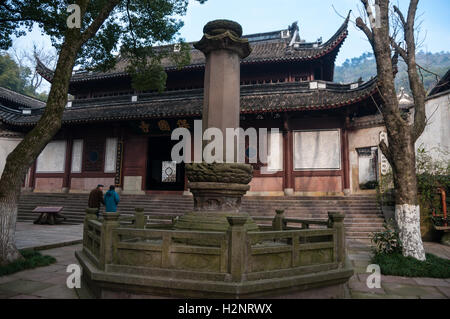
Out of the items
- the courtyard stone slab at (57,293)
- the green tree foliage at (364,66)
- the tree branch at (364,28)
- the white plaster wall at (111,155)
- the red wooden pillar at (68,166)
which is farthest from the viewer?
the green tree foliage at (364,66)

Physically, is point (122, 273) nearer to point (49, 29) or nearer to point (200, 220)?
point (200, 220)

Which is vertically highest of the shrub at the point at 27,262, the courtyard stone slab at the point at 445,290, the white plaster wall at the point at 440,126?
the white plaster wall at the point at 440,126

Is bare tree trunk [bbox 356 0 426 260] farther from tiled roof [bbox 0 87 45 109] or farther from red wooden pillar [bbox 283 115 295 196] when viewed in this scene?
tiled roof [bbox 0 87 45 109]

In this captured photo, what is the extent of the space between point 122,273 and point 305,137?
11.4 m

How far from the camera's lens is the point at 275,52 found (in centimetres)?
1670

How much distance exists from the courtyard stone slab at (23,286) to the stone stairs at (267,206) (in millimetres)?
7361

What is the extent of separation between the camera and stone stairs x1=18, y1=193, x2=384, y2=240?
Result: 33.9ft

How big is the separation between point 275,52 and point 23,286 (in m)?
15.4

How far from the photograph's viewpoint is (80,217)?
1266 cm

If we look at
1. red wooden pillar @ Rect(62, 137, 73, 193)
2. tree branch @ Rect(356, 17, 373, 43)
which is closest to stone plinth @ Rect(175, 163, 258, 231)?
tree branch @ Rect(356, 17, 373, 43)

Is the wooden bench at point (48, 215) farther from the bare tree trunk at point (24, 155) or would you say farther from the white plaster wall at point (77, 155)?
the bare tree trunk at point (24, 155)

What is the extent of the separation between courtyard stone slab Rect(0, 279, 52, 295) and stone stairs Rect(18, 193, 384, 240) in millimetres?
7361

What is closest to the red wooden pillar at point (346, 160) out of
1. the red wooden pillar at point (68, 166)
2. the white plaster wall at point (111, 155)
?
the white plaster wall at point (111, 155)

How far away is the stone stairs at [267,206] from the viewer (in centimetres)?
1033
